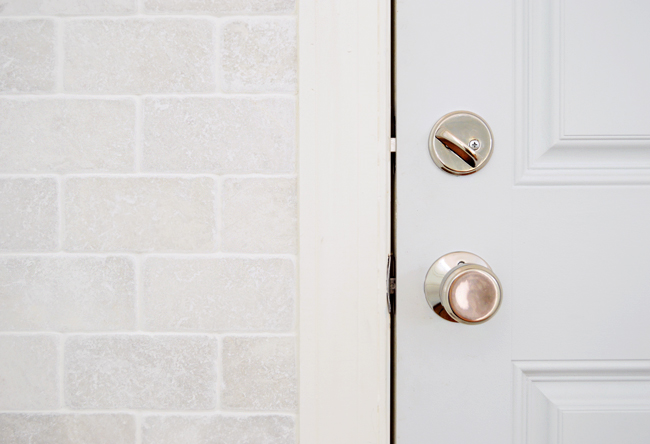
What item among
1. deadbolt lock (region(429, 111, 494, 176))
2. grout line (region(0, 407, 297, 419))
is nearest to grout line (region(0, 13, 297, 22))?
deadbolt lock (region(429, 111, 494, 176))

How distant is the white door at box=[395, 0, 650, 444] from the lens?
53cm

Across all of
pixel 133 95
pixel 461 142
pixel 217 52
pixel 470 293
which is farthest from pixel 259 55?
pixel 470 293

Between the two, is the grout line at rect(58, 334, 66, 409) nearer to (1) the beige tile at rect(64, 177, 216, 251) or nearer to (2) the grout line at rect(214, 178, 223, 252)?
(1) the beige tile at rect(64, 177, 216, 251)

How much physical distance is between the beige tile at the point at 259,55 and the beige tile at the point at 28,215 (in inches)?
10.6

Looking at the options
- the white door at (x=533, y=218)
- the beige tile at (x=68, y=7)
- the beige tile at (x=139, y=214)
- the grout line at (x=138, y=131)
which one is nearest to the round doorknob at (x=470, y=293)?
the white door at (x=533, y=218)

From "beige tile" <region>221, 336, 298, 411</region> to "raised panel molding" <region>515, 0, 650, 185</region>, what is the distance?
38cm

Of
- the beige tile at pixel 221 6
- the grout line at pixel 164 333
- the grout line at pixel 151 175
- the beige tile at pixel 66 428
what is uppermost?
the beige tile at pixel 221 6

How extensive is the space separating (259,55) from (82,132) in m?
0.24

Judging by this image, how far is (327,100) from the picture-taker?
0.51 m

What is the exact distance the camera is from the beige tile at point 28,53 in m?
0.52

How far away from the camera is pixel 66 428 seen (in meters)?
0.53

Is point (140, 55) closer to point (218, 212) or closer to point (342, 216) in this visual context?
point (218, 212)

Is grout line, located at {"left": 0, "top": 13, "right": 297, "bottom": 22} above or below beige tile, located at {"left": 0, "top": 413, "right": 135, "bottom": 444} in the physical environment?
above

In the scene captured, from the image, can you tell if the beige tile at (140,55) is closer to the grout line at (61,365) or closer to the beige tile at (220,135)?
the beige tile at (220,135)
